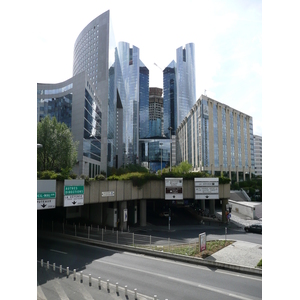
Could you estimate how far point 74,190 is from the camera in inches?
612

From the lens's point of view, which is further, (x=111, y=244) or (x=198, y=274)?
(x=111, y=244)

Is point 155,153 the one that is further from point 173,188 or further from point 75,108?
point 173,188

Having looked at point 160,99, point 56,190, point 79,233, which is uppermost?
point 160,99

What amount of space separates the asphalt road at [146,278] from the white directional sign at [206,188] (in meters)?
10.6

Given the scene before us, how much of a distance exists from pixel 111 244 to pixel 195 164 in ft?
135

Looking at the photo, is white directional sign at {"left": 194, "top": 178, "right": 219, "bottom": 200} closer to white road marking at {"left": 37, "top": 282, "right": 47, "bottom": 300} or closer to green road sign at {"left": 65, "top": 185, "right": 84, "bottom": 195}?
green road sign at {"left": 65, "top": 185, "right": 84, "bottom": 195}

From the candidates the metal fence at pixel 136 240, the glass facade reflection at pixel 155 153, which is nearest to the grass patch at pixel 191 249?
the metal fence at pixel 136 240

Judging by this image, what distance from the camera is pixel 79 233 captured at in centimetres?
1638

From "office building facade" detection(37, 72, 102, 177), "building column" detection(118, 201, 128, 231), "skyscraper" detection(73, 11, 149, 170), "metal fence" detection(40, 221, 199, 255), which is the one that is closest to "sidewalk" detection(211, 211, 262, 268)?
"metal fence" detection(40, 221, 199, 255)

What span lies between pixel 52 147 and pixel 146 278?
16.7 meters

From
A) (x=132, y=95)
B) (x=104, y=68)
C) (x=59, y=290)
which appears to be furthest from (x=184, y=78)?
(x=59, y=290)

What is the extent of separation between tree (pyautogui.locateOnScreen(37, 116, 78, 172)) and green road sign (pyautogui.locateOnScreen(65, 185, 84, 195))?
6735 millimetres
